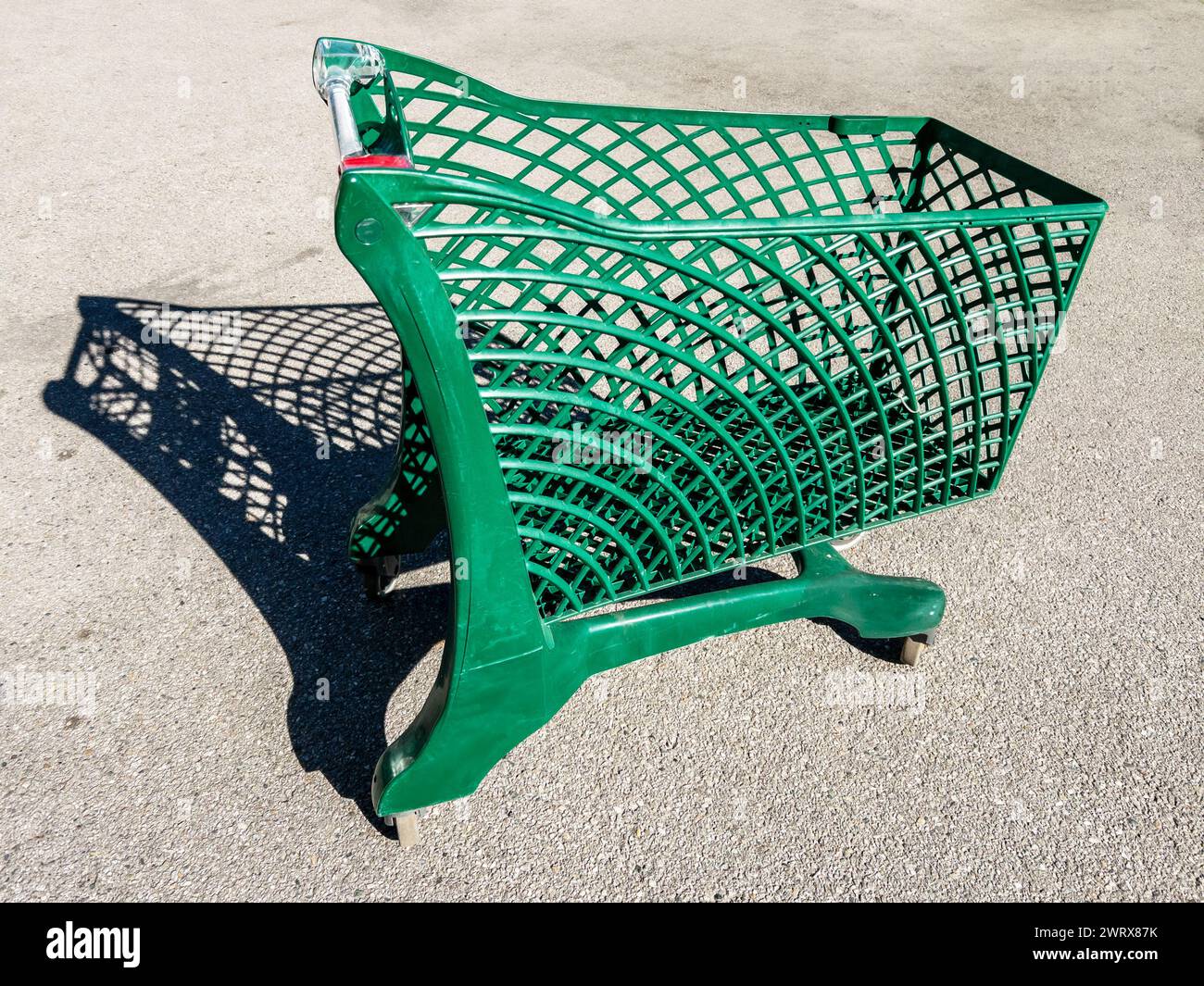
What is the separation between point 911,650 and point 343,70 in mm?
1862

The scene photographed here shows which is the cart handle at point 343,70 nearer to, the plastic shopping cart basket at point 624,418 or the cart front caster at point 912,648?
the plastic shopping cart basket at point 624,418

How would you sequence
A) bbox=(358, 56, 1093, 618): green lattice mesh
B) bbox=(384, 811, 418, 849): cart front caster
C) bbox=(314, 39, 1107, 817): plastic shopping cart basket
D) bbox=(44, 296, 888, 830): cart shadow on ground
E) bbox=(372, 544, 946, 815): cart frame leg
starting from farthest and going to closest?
bbox=(44, 296, 888, 830): cart shadow on ground
bbox=(384, 811, 418, 849): cart front caster
bbox=(372, 544, 946, 815): cart frame leg
bbox=(358, 56, 1093, 618): green lattice mesh
bbox=(314, 39, 1107, 817): plastic shopping cart basket

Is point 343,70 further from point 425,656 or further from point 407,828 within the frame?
point 407,828

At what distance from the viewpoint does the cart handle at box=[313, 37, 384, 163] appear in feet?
5.95

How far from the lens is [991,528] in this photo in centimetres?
287

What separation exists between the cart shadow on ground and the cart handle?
1.20m

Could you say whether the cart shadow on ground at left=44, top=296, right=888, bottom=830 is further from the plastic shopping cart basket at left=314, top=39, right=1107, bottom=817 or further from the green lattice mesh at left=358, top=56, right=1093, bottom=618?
the green lattice mesh at left=358, top=56, right=1093, bottom=618

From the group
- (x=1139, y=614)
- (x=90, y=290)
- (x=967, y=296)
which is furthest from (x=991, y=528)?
(x=90, y=290)

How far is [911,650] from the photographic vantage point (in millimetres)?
2416

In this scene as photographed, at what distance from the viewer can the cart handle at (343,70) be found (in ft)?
5.95

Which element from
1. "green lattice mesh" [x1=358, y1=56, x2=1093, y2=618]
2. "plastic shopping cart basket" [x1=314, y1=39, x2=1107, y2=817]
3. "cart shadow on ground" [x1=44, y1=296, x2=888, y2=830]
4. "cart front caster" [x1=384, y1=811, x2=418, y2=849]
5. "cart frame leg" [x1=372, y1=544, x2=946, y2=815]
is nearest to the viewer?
"plastic shopping cart basket" [x1=314, y1=39, x2=1107, y2=817]

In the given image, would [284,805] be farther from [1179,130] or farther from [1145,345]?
[1179,130]

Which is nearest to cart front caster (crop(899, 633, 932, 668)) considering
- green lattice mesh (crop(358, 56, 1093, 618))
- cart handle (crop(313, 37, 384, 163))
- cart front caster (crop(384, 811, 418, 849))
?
green lattice mesh (crop(358, 56, 1093, 618))

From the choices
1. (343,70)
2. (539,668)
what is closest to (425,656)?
(539,668)
